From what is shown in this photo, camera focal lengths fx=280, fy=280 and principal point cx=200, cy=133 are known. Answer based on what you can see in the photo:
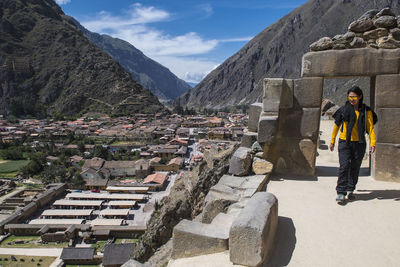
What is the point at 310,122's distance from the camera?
546 cm

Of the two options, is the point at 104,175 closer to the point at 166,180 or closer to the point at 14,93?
the point at 166,180

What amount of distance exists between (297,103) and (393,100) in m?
1.59

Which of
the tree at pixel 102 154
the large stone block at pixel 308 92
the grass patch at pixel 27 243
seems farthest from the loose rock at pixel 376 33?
the tree at pixel 102 154

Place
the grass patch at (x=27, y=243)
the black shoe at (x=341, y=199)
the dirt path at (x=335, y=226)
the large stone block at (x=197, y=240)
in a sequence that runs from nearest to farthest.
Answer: the dirt path at (x=335, y=226) < the large stone block at (x=197, y=240) < the black shoe at (x=341, y=199) < the grass patch at (x=27, y=243)

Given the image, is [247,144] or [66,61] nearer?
[247,144]

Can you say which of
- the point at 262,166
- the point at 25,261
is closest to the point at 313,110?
the point at 262,166

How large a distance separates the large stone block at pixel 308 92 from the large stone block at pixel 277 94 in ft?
0.37

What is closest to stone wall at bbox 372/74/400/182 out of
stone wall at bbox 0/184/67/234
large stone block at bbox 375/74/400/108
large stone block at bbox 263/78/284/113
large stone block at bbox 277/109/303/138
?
large stone block at bbox 375/74/400/108

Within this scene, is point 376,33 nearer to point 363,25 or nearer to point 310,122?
point 363,25

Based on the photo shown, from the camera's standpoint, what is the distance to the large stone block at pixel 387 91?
4879 millimetres

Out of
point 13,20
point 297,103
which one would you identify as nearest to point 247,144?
point 297,103

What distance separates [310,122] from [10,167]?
42411 millimetres

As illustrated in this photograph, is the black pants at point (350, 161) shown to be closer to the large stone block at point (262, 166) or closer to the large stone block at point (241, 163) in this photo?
the large stone block at point (262, 166)

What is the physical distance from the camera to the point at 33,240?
19.6m
